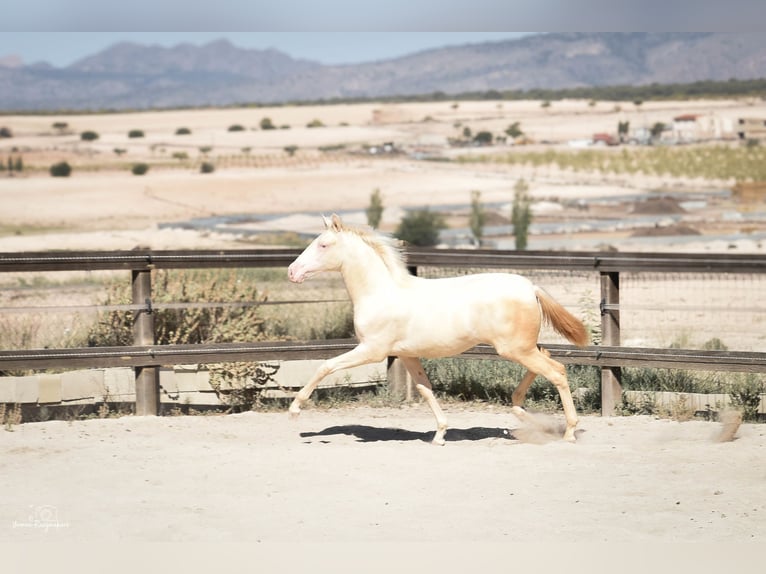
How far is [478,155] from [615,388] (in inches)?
2551

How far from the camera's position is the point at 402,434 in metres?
8.01

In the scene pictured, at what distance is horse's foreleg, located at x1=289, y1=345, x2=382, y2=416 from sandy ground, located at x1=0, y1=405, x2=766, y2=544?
1.11 ft

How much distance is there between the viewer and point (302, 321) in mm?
10828

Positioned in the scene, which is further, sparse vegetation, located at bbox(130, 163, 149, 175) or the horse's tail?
sparse vegetation, located at bbox(130, 163, 149, 175)

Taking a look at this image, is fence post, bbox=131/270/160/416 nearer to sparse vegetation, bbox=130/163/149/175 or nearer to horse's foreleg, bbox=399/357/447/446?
horse's foreleg, bbox=399/357/447/446

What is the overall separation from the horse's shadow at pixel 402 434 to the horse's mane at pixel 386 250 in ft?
3.70

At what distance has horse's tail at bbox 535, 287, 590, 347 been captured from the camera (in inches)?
291

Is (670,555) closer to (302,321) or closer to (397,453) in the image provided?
(397,453)

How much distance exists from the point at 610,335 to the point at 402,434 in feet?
5.53

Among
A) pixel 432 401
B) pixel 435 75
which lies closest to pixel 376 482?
pixel 432 401

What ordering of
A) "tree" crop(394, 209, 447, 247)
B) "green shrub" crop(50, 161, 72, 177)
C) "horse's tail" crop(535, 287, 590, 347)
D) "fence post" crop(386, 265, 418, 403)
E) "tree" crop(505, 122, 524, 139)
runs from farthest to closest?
1. "tree" crop(505, 122, 524, 139)
2. "green shrub" crop(50, 161, 72, 177)
3. "tree" crop(394, 209, 447, 247)
4. "fence post" crop(386, 265, 418, 403)
5. "horse's tail" crop(535, 287, 590, 347)

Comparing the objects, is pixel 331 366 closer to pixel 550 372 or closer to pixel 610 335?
pixel 550 372

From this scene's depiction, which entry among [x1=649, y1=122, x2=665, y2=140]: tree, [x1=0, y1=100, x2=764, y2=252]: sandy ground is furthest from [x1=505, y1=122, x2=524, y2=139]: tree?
[x1=649, y1=122, x2=665, y2=140]: tree

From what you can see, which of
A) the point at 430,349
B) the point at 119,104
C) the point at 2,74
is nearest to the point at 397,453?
the point at 430,349
